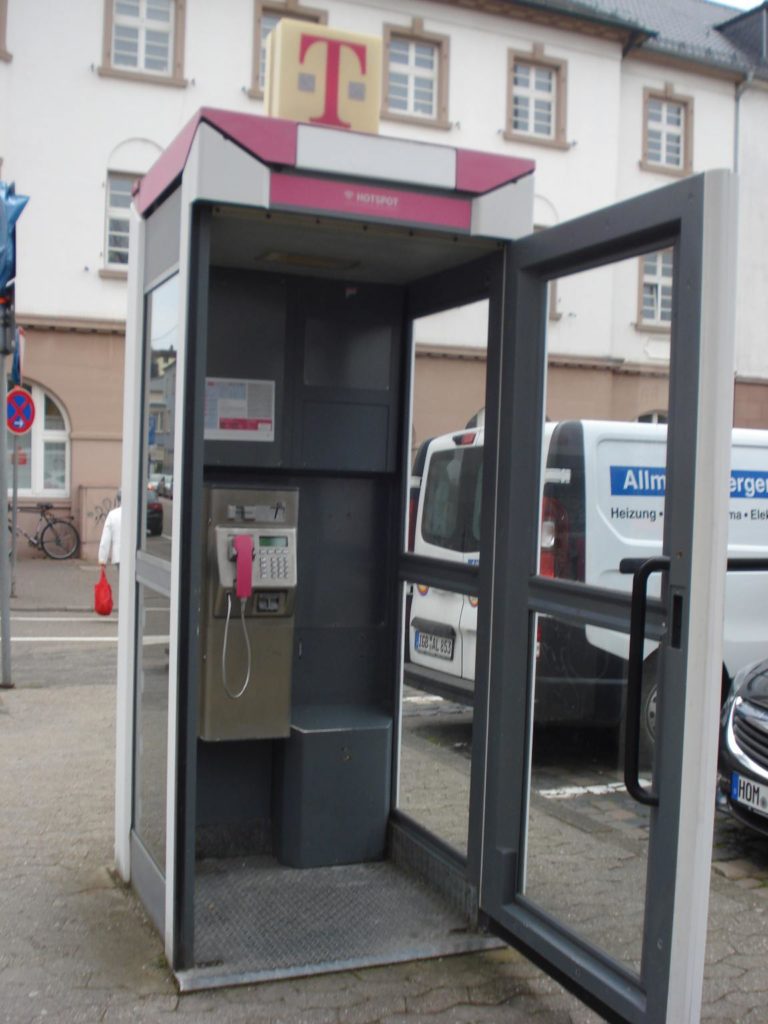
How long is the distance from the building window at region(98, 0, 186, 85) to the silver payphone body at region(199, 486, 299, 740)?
20.2 meters

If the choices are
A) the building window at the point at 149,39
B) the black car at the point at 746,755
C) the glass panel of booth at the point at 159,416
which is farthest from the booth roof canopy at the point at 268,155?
the building window at the point at 149,39

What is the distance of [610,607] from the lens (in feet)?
12.4

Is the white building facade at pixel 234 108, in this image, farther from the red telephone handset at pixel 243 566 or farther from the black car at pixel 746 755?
the red telephone handset at pixel 243 566

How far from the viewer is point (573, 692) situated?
4.17 metres

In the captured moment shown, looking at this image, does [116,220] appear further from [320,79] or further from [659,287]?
[659,287]

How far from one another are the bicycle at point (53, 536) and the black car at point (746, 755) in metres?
18.3

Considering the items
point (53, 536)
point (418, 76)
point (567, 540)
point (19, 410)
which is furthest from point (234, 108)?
point (567, 540)

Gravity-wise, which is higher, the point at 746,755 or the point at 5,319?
the point at 5,319

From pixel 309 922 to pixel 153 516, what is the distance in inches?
65.4

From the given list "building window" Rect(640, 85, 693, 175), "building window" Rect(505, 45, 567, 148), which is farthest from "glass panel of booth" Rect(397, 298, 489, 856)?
"building window" Rect(640, 85, 693, 175)

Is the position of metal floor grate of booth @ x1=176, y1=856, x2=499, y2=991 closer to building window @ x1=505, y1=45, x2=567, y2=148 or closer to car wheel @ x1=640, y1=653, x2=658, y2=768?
car wheel @ x1=640, y1=653, x2=658, y2=768

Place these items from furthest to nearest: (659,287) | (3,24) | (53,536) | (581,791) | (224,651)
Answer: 1. (53,536)
2. (3,24)
3. (224,651)
4. (581,791)
5. (659,287)

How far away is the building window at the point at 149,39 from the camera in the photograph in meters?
23.1

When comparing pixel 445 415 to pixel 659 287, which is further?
pixel 445 415
